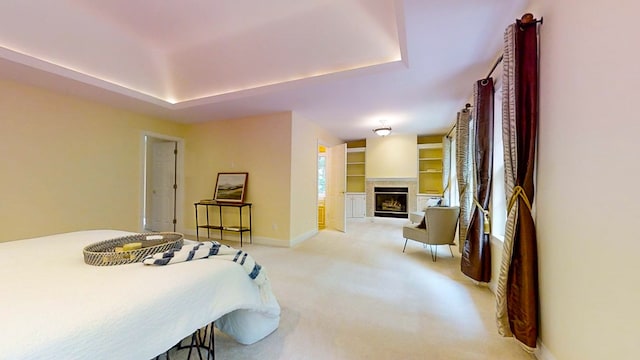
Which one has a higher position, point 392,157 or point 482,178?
point 392,157

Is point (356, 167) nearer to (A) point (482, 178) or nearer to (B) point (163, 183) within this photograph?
(B) point (163, 183)

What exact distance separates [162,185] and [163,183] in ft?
0.20

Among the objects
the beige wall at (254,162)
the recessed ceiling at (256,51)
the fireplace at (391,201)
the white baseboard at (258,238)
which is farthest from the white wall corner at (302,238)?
the fireplace at (391,201)

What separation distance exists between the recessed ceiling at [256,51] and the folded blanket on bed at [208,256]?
2313 mm

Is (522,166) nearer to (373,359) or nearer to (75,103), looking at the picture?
(373,359)

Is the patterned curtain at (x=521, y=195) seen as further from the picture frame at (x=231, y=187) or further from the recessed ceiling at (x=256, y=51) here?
the picture frame at (x=231, y=187)

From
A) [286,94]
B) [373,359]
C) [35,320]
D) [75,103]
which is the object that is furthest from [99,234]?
[75,103]

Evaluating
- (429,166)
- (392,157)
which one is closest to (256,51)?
(392,157)

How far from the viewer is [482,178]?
2.79m

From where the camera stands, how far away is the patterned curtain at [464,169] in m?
3.50

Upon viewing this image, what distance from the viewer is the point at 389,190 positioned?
297 inches

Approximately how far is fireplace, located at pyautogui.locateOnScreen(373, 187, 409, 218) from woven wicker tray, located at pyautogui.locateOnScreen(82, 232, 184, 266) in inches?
253

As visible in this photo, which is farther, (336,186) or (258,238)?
(336,186)

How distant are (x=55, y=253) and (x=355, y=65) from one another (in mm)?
3371
